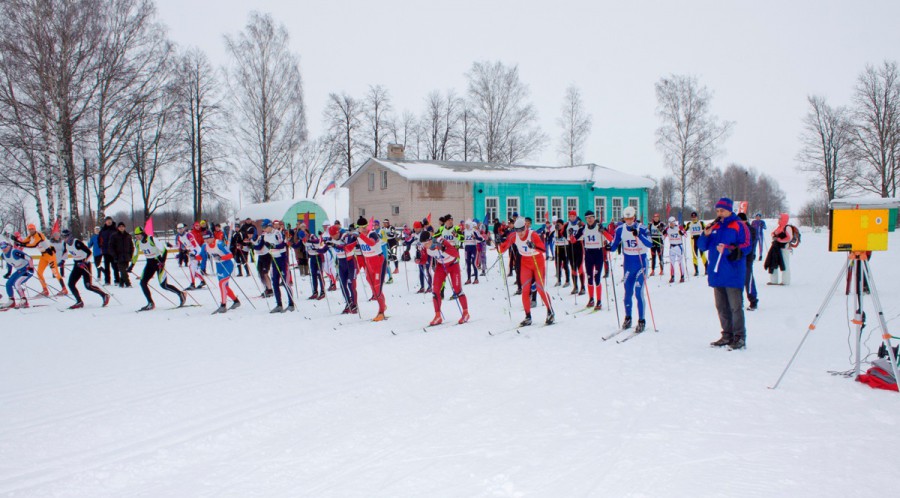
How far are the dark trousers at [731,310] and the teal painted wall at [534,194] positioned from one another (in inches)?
984

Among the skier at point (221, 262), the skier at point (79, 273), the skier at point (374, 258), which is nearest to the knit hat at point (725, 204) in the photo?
the skier at point (374, 258)

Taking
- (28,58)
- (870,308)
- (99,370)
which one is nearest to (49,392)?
(99,370)

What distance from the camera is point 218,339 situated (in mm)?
8773

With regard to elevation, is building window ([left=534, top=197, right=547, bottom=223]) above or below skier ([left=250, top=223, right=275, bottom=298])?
above

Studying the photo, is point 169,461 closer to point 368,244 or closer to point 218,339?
point 218,339

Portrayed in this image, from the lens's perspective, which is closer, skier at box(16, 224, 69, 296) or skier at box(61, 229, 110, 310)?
skier at box(61, 229, 110, 310)

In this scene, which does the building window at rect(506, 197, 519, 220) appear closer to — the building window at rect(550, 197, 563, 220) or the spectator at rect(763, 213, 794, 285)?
the building window at rect(550, 197, 563, 220)

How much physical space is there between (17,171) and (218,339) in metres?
21.6

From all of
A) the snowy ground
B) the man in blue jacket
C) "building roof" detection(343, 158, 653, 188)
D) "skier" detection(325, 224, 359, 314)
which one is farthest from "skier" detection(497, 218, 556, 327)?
"building roof" detection(343, 158, 653, 188)

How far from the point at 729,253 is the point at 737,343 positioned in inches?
47.6

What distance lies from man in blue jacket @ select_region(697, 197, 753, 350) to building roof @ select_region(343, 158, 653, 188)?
24.2 m

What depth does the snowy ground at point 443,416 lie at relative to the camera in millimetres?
3680

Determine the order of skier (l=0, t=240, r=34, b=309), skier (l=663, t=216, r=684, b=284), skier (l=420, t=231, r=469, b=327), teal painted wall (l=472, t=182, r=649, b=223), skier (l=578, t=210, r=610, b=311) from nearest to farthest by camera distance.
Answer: skier (l=420, t=231, r=469, b=327) < skier (l=578, t=210, r=610, b=311) < skier (l=0, t=240, r=34, b=309) < skier (l=663, t=216, r=684, b=284) < teal painted wall (l=472, t=182, r=649, b=223)

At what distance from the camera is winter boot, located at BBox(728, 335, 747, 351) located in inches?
281
